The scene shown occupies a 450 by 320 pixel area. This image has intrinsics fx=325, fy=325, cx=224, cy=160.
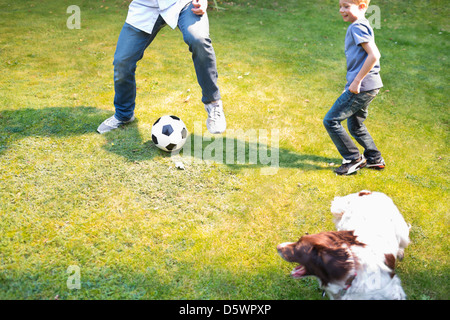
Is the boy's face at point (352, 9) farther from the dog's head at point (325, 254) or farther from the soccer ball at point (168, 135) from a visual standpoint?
the dog's head at point (325, 254)

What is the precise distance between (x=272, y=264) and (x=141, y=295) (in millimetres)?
1025

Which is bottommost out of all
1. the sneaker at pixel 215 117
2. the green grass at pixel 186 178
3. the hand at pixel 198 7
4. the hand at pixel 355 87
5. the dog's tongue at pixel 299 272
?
the green grass at pixel 186 178

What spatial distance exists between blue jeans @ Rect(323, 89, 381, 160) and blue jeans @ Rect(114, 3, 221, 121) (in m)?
1.30

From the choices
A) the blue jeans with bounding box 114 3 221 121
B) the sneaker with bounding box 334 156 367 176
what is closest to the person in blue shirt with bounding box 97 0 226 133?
the blue jeans with bounding box 114 3 221 121

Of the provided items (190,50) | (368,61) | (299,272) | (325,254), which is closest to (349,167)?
(368,61)

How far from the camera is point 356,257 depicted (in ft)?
6.25

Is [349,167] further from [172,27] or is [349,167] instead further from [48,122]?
[48,122]

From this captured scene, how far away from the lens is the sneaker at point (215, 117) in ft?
12.4

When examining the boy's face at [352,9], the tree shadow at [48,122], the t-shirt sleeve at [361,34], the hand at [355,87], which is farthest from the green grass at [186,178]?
the boy's face at [352,9]

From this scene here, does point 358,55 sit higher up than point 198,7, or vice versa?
point 198,7

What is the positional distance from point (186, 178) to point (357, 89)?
192cm

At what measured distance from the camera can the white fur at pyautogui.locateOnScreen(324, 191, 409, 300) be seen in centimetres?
191

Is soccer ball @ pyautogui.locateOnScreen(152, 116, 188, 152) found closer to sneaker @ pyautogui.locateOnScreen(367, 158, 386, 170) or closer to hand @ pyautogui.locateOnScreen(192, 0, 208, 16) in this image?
hand @ pyautogui.locateOnScreen(192, 0, 208, 16)
